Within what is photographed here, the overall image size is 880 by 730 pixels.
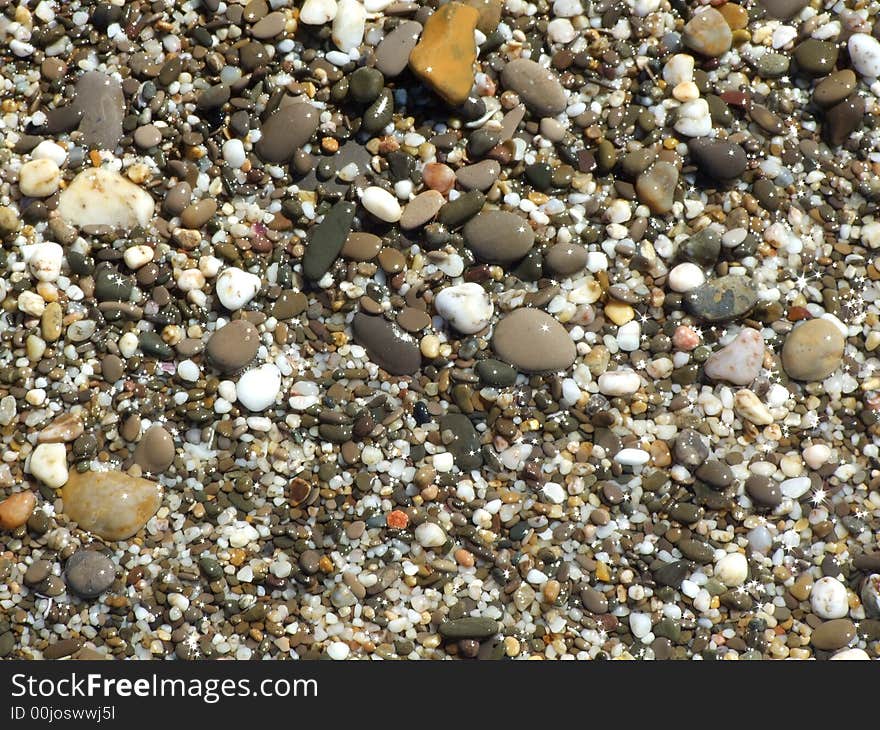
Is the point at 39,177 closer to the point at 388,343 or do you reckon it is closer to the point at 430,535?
the point at 388,343

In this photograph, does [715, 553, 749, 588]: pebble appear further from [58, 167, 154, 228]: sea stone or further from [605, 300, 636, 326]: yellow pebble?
[58, 167, 154, 228]: sea stone

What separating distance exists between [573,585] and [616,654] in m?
0.25

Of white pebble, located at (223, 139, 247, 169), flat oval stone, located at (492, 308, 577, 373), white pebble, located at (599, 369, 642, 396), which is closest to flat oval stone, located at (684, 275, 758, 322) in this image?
white pebble, located at (599, 369, 642, 396)

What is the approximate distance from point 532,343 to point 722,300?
60 cm

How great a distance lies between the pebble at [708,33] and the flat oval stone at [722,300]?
2.45ft

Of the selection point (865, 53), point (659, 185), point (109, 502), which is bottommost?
point (109, 502)

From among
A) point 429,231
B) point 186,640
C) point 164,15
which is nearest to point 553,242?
point 429,231

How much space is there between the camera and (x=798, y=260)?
2.77m

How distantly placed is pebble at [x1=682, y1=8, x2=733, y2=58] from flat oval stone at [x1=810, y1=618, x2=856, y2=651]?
1810 mm

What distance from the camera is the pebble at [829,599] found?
106 inches

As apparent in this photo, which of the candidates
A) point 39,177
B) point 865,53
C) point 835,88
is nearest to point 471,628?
point 39,177

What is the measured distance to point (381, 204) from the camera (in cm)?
265

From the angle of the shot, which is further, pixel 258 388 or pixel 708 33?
pixel 708 33

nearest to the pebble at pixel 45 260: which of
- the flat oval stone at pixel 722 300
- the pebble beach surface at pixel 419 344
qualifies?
the pebble beach surface at pixel 419 344
